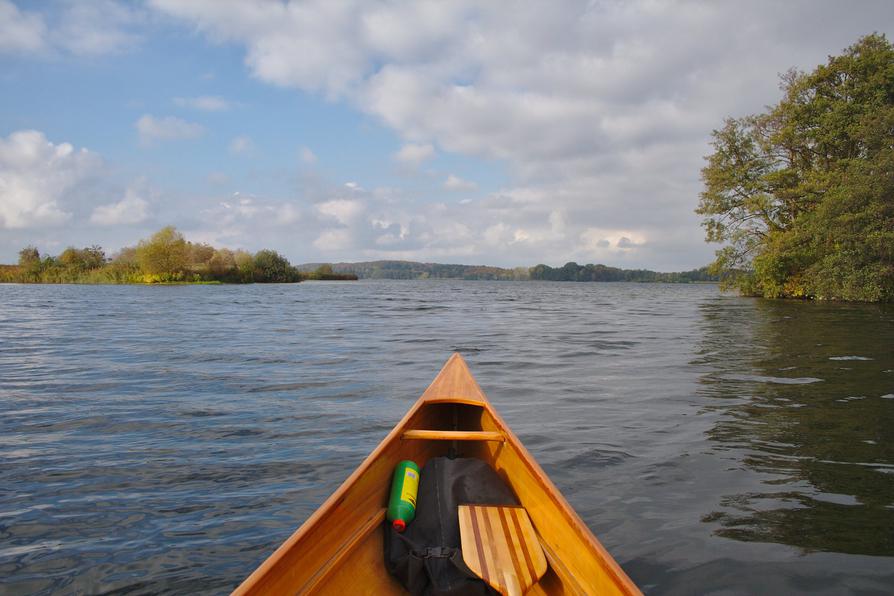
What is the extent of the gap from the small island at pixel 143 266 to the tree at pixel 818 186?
54.7m

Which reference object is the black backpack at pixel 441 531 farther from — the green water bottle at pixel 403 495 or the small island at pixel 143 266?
the small island at pixel 143 266

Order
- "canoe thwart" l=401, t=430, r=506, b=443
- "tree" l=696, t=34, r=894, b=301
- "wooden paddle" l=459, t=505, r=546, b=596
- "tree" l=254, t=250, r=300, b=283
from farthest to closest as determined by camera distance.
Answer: "tree" l=254, t=250, r=300, b=283, "tree" l=696, t=34, r=894, b=301, "canoe thwart" l=401, t=430, r=506, b=443, "wooden paddle" l=459, t=505, r=546, b=596

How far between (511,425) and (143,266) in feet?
210

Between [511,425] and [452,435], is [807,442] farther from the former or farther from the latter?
[452,435]

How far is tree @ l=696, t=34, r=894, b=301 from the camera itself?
23.0 meters

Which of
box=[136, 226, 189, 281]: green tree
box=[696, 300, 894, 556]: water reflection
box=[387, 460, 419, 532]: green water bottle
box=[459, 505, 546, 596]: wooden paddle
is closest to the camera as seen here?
box=[459, 505, 546, 596]: wooden paddle

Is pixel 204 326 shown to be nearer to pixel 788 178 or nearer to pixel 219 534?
pixel 219 534

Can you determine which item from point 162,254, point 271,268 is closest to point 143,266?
point 162,254

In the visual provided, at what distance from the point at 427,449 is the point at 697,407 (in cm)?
402

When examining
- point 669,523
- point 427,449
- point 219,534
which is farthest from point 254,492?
point 669,523

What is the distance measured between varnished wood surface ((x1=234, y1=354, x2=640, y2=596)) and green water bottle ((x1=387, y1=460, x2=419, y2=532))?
0.25ft

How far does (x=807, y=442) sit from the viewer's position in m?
5.04

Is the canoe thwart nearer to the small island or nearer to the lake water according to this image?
the lake water

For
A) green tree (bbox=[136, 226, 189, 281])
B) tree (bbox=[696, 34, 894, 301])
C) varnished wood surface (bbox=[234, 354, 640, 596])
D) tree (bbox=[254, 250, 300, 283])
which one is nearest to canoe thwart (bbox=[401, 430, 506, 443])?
varnished wood surface (bbox=[234, 354, 640, 596])
